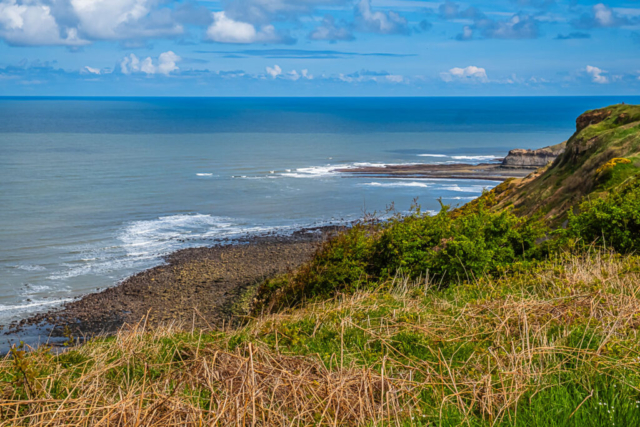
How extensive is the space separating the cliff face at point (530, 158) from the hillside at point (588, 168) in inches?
1822

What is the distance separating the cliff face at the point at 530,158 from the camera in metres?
69.8

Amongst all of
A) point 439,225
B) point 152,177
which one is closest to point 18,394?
point 439,225

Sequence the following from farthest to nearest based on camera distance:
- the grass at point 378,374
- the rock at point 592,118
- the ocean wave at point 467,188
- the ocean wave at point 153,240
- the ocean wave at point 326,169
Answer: the ocean wave at point 326,169
the ocean wave at point 467,188
the ocean wave at point 153,240
the rock at point 592,118
the grass at point 378,374

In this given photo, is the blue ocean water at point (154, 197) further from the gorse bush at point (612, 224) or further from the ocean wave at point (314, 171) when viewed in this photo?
the gorse bush at point (612, 224)

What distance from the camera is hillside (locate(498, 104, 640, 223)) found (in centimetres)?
1698

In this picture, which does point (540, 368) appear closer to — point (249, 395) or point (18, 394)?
point (249, 395)

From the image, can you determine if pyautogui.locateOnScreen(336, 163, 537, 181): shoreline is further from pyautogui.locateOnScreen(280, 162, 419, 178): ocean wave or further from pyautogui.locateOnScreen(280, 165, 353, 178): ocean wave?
pyautogui.locateOnScreen(280, 165, 353, 178): ocean wave

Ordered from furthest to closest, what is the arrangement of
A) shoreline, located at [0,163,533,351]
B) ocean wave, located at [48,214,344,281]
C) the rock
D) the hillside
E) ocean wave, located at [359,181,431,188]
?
1. ocean wave, located at [359,181,431,188]
2. ocean wave, located at [48,214,344,281]
3. the rock
4. shoreline, located at [0,163,533,351]
5. the hillside

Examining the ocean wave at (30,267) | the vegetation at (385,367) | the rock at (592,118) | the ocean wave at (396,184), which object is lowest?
the ocean wave at (30,267)

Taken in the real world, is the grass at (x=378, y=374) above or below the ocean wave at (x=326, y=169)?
above

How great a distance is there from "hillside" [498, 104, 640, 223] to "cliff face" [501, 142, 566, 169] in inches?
1822

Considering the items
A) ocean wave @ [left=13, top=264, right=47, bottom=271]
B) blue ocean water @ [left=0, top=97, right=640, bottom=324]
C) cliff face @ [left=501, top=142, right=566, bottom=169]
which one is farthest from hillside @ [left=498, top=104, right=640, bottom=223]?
cliff face @ [left=501, top=142, right=566, bottom=169]

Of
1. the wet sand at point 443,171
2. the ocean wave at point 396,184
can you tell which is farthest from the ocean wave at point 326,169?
the ocean wave at point 396,184

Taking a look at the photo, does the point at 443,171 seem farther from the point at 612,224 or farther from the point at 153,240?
the point at 612,224
